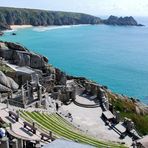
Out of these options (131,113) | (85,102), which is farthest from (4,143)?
(131,113)

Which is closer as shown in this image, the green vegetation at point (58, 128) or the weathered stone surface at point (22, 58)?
the green vegetation at point (58, 128)

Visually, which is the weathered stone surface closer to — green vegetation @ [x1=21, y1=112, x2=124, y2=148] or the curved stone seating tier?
the curved stone seating tier

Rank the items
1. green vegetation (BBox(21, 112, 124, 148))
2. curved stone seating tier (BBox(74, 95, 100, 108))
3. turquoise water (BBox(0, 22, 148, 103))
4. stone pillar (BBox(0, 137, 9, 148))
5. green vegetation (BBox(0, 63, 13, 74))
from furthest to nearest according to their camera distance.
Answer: turquoise water (BBox(0, 22, 148, 103)) < green vegetation (BBox(0, 63, 13, 74)) < curved stone seating tier (BBox(74, 95, 100, 108)) < green vegetation (BBox(21, 112, 124, 148)) < stone pillar (BBox(0, 137, 9, 148))

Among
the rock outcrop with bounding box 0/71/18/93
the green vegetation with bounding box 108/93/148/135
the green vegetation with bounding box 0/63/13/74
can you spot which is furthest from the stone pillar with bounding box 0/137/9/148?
the green vegetation with bounding box 0/63/13/74

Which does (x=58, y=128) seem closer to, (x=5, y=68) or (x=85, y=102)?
(x=85, y=102)

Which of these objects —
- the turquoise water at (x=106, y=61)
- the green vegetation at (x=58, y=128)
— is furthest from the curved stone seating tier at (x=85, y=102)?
the turquoise water at (x=106, y=61)

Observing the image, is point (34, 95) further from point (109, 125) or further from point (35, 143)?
point (35, 143)

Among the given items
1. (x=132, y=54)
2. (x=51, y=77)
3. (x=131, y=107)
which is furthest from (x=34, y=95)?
(x=132, y=54)

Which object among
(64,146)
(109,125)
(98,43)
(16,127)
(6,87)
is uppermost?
(64,146)

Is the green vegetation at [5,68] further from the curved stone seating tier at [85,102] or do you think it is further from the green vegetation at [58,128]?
the green vegetation at [58,128]
